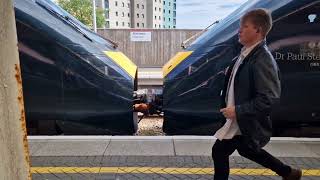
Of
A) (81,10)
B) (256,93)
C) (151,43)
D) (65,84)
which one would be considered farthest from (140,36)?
(256,93)

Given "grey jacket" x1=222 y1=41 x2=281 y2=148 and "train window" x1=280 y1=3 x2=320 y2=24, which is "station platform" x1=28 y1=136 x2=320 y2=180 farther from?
"train window" x1=280 y1=3 x2=320 y2=24

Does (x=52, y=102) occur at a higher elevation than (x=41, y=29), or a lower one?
lower

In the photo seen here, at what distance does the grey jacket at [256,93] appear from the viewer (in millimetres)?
2869

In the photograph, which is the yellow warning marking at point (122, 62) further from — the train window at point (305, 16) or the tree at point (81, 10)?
the tree at point (81, 10)

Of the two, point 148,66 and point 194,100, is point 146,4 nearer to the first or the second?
point 148,66

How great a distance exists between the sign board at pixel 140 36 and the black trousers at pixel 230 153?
686 inches

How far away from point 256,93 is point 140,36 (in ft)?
→ 58.7

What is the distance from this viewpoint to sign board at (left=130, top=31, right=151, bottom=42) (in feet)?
66.6

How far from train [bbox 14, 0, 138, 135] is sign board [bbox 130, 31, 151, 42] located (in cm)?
1456

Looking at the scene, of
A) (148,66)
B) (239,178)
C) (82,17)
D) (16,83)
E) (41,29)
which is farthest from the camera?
(82,17)

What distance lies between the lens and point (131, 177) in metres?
3.94

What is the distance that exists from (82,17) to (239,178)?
32.8 metres

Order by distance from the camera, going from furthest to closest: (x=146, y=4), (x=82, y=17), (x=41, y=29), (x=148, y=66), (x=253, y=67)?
(x=146, y=4), (x=82, y=17), (x=148, y=66), (x=41, y=29), (x=253, y=67)

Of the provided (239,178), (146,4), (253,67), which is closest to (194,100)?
(239,178)
